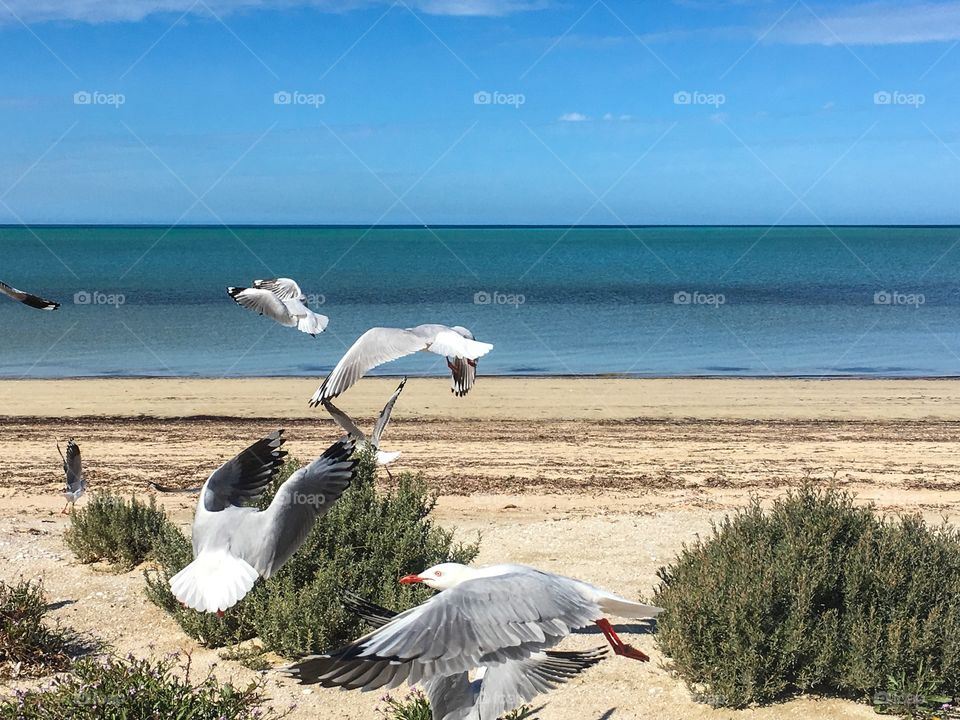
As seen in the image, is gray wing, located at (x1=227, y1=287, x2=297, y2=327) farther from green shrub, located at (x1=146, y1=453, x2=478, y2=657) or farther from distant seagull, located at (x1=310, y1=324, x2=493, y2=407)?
green shrub, located at (x1=146, y1=453, x2=478, y2=657)

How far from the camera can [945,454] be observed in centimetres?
1481

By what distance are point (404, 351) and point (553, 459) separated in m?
7.44

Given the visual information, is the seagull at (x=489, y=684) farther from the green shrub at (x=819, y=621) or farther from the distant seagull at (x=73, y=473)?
the distant seagull at (x=73, y=473)

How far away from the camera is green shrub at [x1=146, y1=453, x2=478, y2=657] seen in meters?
6.44

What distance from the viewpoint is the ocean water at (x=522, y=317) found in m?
27.5

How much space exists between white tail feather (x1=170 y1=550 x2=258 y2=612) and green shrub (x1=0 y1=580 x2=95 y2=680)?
1.80 meters

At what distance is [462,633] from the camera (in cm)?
415

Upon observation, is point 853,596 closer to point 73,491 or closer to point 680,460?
point 73,491

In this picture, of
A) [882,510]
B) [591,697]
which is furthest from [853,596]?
[882,510]

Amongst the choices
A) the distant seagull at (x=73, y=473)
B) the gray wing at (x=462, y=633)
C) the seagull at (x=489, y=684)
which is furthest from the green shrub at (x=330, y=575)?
the distant seagull at (x=73, y=473)

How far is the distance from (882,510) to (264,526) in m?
7.87

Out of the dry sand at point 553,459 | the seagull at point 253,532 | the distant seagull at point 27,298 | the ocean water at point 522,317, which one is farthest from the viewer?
the ocean water at point 522,317

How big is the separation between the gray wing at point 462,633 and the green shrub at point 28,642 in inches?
118

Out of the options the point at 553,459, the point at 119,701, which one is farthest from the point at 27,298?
the point at 553,459
